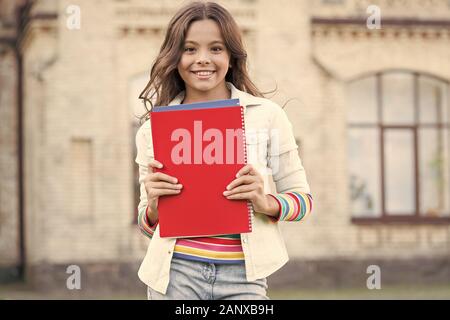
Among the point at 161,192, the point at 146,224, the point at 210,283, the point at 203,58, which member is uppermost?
the point at 203,58

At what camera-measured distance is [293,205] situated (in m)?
2.96

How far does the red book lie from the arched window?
1279 centimetres

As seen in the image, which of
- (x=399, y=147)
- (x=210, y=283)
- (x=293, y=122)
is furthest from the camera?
(x=399, y=147)

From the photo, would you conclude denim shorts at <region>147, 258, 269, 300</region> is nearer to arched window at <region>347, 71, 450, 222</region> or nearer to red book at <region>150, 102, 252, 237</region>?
red book at <region>150, 102, 252, 237</region>

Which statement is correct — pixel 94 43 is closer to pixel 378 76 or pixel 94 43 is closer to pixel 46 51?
pixel 46 51

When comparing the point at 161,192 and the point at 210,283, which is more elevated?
the point at 161,192

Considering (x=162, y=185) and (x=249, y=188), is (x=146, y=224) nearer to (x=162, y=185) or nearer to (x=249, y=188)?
(x=162, y=185)

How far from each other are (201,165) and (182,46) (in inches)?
17.3

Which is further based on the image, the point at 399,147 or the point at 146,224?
the point at 399,147

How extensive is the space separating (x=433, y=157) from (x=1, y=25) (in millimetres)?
7828

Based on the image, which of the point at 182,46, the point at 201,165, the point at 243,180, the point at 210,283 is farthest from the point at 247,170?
the point at 182,46

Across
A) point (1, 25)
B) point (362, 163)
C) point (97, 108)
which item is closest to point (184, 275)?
point (97, 108)

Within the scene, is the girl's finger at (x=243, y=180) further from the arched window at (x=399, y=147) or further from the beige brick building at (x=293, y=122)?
the arched window at (x=399, y=147)

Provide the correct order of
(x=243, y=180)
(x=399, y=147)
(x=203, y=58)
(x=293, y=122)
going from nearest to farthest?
(x=243, y=180) < (x=203, y=58) < (x=293, y=122) < (x=399, y=147)
